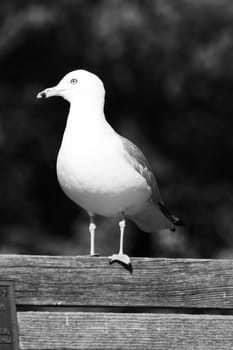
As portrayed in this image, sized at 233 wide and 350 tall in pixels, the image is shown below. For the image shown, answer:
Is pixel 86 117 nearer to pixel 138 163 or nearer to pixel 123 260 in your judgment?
pixel 138 163

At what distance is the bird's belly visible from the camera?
3.58 m

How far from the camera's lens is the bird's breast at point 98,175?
11.8 feet

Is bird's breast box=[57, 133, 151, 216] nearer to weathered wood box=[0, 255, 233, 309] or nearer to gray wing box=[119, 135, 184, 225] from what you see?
gray wing box=[119, 135, 184, 225]

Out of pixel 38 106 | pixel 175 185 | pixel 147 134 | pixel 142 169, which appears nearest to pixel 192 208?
pixel 175 185

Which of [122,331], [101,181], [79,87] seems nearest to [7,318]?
[122,331]

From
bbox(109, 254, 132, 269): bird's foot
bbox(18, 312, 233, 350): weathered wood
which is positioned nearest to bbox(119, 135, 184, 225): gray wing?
bbox(109, 254, 132, 269): bird's foot

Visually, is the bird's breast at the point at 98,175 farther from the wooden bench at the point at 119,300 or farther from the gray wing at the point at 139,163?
the wooden bench at the point at 119,300

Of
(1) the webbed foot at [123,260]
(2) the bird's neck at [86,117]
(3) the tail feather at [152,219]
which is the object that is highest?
(2) the bird's neck at [86,117]

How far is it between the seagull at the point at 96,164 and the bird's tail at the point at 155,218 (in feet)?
0.32

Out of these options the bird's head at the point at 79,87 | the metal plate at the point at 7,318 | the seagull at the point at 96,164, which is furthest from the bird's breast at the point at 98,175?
the metal plate at the point at 7,318

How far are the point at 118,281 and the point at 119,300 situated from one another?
0.20 feet

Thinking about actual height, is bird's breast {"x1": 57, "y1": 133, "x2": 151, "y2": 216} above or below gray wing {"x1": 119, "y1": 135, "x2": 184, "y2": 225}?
below

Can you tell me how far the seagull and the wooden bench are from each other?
0.10 metres

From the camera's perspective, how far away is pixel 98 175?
3582 mm
